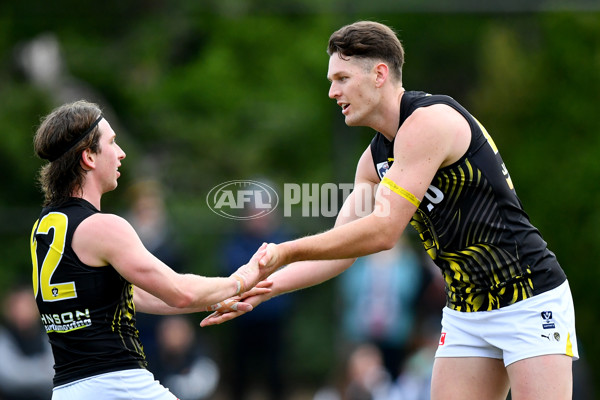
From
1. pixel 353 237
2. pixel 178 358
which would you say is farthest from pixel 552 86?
pixel 353 237

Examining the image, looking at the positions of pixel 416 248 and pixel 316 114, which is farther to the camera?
pixel 316 114

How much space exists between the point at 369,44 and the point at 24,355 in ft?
20.7

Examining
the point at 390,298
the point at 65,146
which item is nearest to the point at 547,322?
the point at 65,146

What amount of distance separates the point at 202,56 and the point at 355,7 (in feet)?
12.4

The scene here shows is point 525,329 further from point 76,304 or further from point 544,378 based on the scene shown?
point 76,304

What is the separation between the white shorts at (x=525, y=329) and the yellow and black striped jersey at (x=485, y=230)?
0.05 m

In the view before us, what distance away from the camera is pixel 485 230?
4.31 metres

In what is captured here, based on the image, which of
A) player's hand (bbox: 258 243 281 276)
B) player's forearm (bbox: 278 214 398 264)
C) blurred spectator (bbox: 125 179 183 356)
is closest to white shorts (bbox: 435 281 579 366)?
player's forearm (bbox: 278 214 398 264)

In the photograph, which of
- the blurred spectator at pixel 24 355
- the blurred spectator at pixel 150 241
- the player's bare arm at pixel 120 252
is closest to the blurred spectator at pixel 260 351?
the blurred spectator at pixel 150 241

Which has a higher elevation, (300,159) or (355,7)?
(355,7)

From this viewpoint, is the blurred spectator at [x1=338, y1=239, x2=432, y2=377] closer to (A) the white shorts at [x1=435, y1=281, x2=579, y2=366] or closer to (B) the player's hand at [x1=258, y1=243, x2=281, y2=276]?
(A) the white shorts at [x1=435, y1=281, x2=579, y2=366]

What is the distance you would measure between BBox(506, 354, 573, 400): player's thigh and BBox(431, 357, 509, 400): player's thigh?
23 cm

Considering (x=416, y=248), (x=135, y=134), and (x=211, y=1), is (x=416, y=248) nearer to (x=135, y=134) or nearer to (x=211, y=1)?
(x=135, y=134)

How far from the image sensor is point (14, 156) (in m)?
11.9
